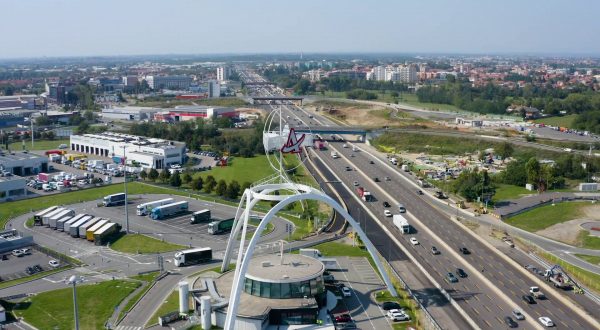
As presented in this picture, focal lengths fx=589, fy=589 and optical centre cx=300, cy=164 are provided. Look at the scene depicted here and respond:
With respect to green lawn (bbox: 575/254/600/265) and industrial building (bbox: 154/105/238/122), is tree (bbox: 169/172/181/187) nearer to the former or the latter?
green lawn (bbox: 575/254/600/265)

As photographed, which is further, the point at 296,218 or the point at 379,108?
the point at 379,108

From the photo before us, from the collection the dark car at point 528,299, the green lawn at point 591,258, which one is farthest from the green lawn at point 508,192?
the dark car at point 528,299

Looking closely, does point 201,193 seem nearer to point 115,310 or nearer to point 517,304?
point 115,310

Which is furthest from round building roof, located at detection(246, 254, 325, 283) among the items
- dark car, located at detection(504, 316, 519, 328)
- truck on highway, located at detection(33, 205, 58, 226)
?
truck on highway, located at detection(33, 205, 58, 226)

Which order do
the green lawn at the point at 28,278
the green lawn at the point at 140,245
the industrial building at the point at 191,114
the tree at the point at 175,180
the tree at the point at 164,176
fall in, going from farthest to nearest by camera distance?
the industrial building at the point at 191,114 → the tree at the point at 164,176 → the tree at the point at 175,180 → the green lawn at the point at 140,245 → the green lawn at the point at 28,278

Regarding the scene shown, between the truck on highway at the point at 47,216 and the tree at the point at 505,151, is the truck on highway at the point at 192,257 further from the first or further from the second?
the tree at the point at 505,151

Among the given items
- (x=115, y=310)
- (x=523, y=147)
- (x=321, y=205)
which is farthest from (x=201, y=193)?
(x=523, y=147)

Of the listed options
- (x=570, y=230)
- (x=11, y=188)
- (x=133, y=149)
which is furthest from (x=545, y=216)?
(x=133, y=149)
